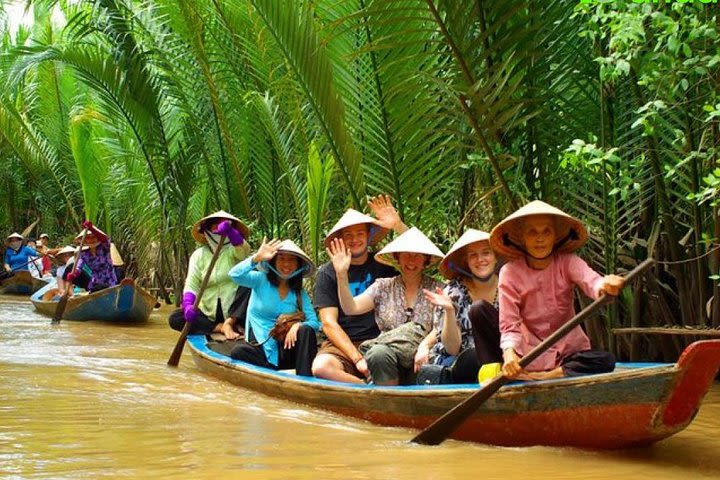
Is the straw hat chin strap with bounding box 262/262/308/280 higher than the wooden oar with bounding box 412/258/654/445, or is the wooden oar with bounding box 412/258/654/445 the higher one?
the straw hat chin strap with bounding box 262/262/308/280

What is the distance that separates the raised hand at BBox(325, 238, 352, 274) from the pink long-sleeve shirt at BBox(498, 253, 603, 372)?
122 cm

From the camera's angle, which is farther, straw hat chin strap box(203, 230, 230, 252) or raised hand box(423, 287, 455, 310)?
straw hat chin strap box(203, 230, 230, 252)

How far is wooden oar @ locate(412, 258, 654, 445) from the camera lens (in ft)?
11.8

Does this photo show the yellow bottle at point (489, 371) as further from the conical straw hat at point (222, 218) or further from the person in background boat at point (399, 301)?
the conical straw hat at point (222, 218)

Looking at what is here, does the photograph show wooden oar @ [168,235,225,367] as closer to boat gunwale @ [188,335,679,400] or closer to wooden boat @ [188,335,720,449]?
boat gunwale @ [188,335,679,400]

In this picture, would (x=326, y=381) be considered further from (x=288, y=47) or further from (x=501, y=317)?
(x=288, y=47)

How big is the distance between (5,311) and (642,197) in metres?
10.4

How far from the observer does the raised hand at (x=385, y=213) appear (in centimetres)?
538

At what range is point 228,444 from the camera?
4.11 meters

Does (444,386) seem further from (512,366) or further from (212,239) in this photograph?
(212,239)

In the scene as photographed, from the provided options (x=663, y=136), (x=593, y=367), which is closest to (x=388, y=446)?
(x=593, y=367)

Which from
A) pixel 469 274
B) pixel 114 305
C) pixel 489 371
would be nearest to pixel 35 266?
pixel 114 305

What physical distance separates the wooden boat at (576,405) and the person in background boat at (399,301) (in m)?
0.37

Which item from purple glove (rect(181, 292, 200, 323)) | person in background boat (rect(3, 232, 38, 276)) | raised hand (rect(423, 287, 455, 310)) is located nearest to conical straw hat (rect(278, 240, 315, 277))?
purple glove (rect(181, 292, 200, 323))
